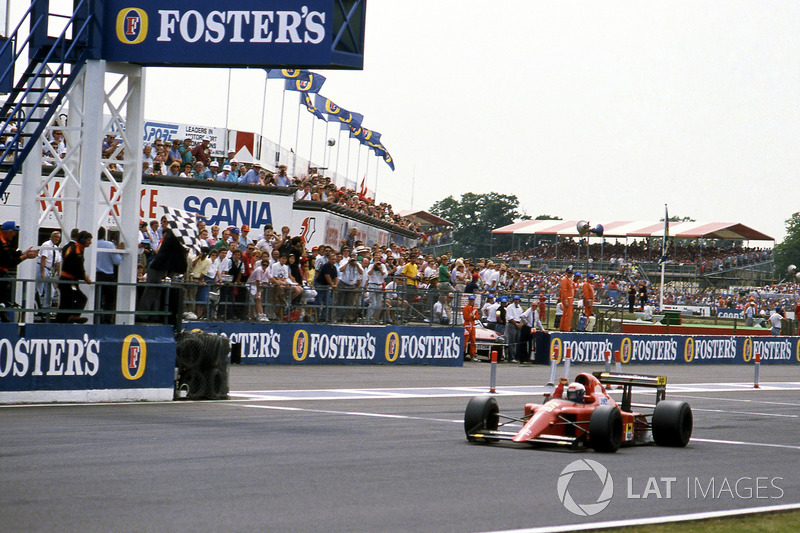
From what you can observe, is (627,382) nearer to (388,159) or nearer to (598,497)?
(598,497)

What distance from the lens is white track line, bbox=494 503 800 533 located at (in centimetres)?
695

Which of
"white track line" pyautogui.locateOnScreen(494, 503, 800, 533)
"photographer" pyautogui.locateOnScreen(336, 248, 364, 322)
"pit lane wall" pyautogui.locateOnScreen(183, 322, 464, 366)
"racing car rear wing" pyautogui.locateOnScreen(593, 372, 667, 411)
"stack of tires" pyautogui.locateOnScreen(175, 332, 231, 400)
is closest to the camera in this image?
"white track line" pyautogui.locateOnScreen(494, 503, 800, 533)

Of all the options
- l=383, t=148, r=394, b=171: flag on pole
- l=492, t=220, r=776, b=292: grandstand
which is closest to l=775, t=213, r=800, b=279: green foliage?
l=492, t=220, r=776, b=292: grandstand

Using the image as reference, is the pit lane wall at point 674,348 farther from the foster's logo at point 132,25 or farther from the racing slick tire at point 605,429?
the racing slick tire at point 605,429

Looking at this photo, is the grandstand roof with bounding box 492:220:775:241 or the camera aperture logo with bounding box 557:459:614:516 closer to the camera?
the camera aperture logo with bounding box 557:459:614:516

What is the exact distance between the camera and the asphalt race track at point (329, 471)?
7148mm

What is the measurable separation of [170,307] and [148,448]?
210 inches

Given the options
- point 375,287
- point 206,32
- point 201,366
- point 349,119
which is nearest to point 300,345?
point 375,287

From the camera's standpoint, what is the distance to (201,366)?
15211 mm

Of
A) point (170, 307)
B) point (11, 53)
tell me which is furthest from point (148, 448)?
point (11, 53)

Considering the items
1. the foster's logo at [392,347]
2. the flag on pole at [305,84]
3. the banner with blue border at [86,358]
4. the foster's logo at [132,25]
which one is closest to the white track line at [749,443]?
the banner with blue border at [86,358]

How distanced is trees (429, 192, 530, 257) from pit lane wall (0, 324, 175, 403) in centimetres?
12252

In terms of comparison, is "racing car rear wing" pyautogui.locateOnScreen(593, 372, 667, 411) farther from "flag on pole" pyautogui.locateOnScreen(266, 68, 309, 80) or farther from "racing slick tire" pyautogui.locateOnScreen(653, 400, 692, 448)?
"flag on pole" pyautogui.locateOnScreen(266, 68, 309, 80)

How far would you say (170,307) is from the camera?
49.6 ft
